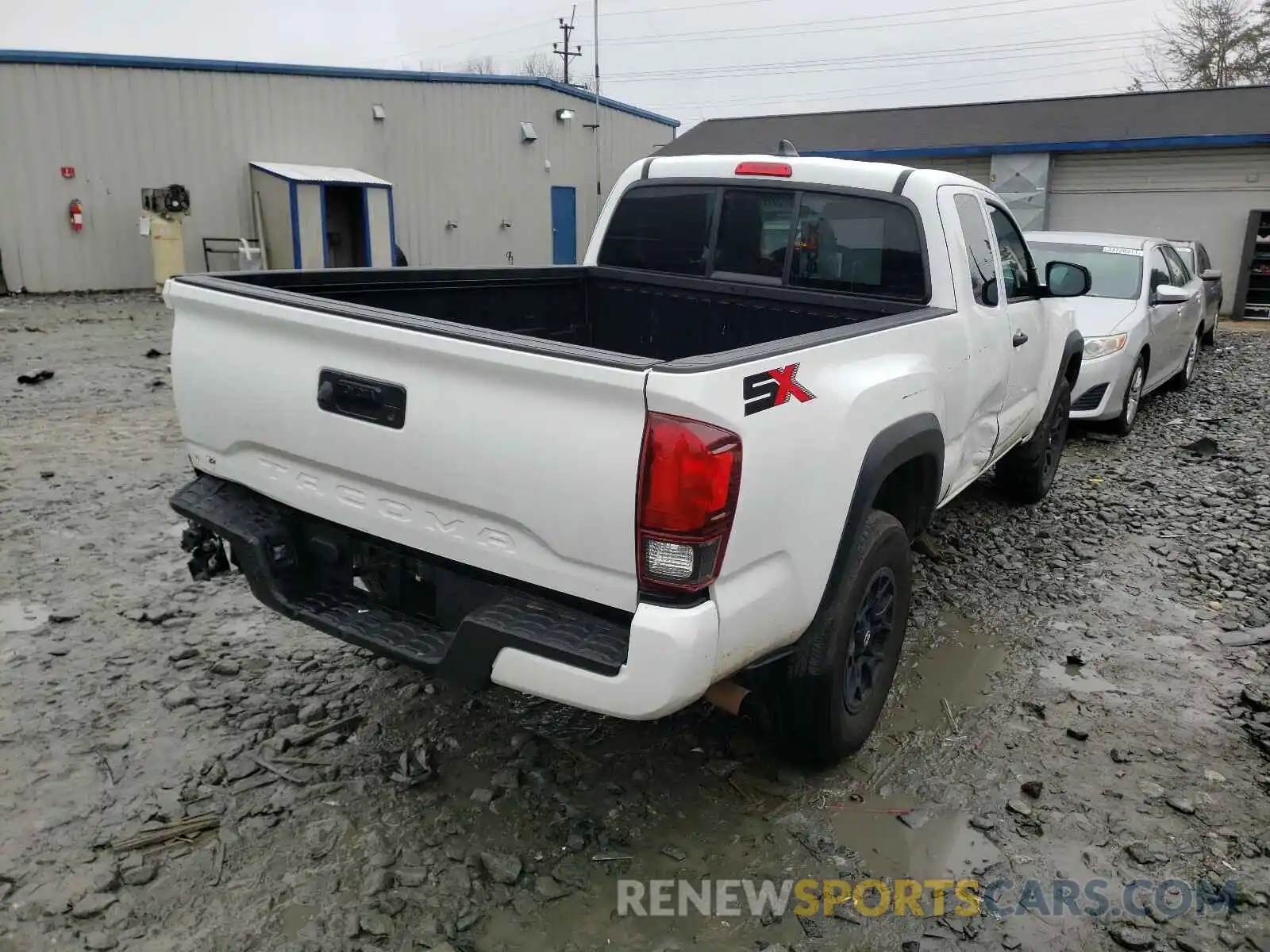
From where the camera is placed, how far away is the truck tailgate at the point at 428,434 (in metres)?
2.46

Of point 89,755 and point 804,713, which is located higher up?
point 804,713

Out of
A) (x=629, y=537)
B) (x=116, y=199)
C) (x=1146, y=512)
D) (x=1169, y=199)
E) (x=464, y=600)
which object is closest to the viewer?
(x=629, y=537)

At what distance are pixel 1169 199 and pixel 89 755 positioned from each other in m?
21.5

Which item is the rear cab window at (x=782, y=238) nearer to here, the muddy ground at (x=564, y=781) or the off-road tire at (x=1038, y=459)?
the muddy ground at (x=564, y=781)

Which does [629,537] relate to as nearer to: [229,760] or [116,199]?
[229,760]

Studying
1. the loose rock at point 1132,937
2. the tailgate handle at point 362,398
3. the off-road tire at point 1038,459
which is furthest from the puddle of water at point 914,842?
the off-road tire at point 1038,459

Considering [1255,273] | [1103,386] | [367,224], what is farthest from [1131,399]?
[367,224]

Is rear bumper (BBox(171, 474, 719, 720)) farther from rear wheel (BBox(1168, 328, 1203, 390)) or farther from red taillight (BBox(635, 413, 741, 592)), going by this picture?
rear wheel (BBox(1168, 328, 1203, 390))

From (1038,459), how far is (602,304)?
3199 mm

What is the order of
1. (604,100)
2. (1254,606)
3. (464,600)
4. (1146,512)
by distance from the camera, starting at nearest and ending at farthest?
(464,600) → (1254,606) → (1146,512) → (604,100)

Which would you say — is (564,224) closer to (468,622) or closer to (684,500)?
(468,622)

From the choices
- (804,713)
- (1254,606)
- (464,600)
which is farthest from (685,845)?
(1254,606)

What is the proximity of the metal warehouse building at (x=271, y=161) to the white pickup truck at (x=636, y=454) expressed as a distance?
15.4m

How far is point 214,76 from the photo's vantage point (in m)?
18.3
